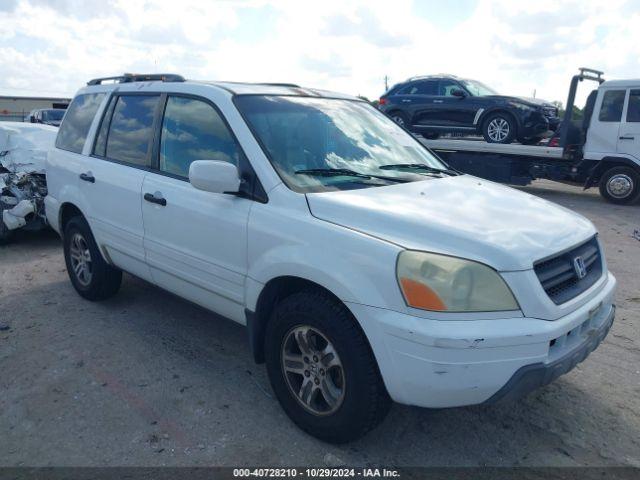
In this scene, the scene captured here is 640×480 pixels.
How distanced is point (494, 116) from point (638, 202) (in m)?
3.62

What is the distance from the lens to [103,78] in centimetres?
502

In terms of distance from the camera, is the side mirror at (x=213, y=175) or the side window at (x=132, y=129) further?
the side window at (x=132, y=129)

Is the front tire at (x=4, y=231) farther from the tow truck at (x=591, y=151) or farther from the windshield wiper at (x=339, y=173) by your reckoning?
the tow truck at (x=591, y=151)

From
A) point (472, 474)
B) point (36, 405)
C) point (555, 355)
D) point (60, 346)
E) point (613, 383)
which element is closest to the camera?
point (555, 355)

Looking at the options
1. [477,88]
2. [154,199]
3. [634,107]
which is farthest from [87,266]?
[634,107]

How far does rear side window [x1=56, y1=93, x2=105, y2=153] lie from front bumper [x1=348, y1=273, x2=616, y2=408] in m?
3.46

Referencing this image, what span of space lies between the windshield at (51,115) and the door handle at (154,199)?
15.8m

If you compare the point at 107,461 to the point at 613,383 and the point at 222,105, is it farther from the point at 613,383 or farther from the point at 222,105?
the point at 613,383

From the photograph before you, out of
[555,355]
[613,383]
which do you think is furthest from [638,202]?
[555,355]

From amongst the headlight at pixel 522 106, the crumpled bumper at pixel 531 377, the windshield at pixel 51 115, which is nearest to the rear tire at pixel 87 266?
the crumpled bumper at pixel 531 377

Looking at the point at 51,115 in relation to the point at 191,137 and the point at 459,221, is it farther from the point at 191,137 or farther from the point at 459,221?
the point at 459,221

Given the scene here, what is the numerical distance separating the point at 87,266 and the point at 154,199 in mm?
1615

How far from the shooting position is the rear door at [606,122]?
425 inches

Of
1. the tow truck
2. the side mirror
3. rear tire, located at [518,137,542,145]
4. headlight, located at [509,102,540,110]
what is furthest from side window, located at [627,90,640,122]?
the side mirror
